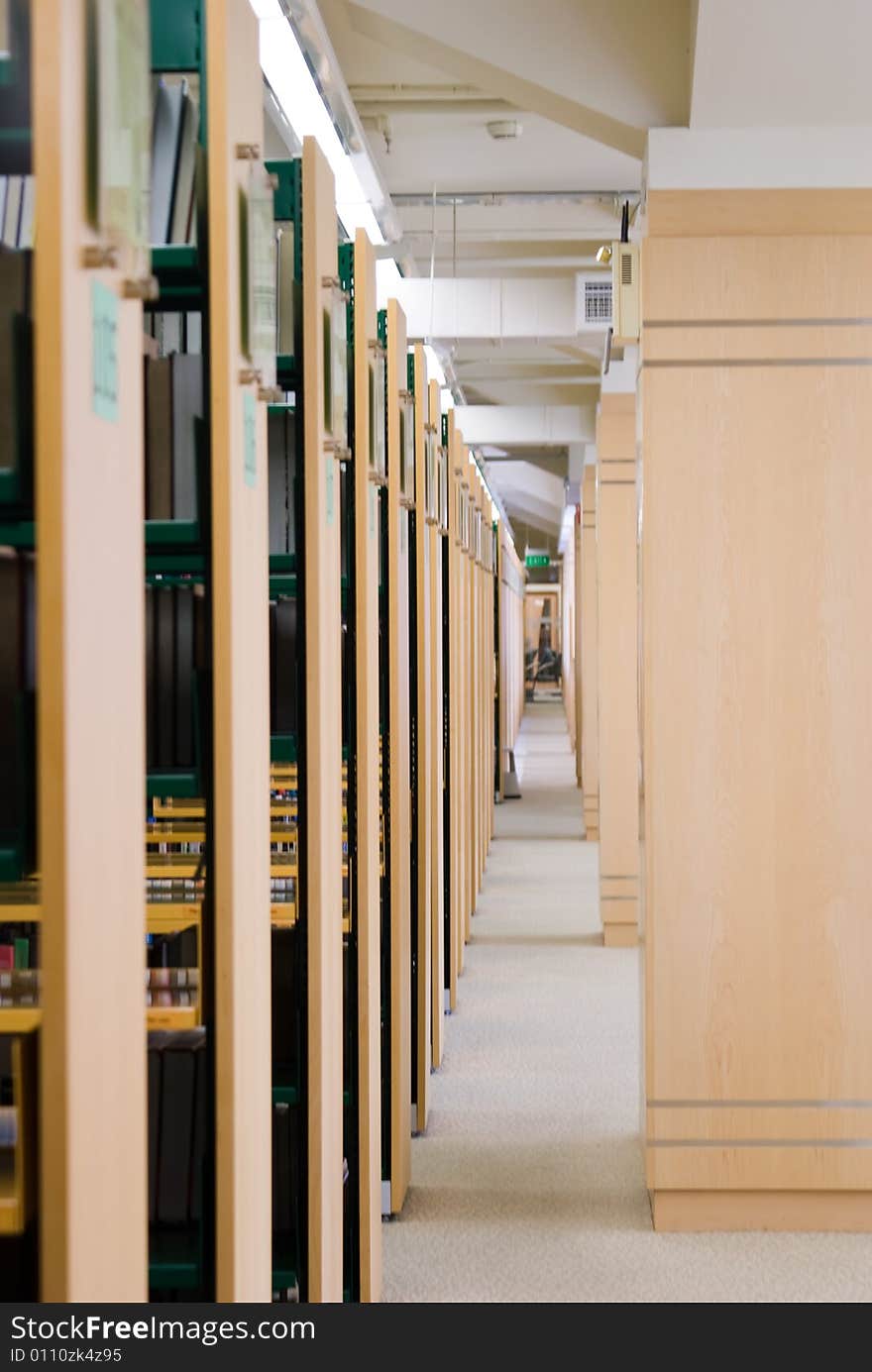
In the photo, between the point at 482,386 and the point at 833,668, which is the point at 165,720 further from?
the point at 482,386

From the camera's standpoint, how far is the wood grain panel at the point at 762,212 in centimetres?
421

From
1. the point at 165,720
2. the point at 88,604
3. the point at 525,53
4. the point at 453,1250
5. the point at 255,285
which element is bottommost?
the point at 453,1250

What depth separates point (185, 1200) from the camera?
102 inches

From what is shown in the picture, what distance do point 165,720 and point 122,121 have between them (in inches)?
38.4

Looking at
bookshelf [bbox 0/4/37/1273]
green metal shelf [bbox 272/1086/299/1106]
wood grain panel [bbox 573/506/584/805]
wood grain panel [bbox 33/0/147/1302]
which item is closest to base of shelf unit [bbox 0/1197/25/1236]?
bookshelf [bbox 0/4/37/1273]

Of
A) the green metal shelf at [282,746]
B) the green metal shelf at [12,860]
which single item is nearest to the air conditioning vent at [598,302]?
the green metal shelf at [282,746]

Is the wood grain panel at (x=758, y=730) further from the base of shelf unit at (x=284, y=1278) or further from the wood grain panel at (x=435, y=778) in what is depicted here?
the base of shelf unit at (x=284, y=1278)

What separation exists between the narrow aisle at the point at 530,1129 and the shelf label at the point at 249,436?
2247 millimetres

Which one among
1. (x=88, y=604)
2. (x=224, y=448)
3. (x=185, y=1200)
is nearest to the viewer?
(x=88, y=604)

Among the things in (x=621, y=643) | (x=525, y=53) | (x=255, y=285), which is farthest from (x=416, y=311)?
(x=255, y=285)

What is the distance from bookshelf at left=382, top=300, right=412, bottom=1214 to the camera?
425 cm

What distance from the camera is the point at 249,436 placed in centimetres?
231

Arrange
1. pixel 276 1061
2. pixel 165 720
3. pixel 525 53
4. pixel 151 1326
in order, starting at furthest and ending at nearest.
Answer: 1. pixel 525 53
2. pixel 276 1061
3. pixel 165 720
4. pixel 151 1326

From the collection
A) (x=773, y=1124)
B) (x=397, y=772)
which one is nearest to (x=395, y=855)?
(x=397, y=772)
